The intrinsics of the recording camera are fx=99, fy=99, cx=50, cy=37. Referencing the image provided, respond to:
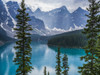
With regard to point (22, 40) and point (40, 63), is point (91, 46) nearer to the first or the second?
point (22, 40)

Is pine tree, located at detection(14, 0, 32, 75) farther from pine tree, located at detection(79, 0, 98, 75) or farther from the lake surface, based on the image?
the lake surface

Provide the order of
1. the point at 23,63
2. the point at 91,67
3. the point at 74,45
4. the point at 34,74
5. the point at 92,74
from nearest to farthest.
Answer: the point at 92,74 → the point at 91,67 → the point at 23,63 → the point at 34,74 → the point at 74,45

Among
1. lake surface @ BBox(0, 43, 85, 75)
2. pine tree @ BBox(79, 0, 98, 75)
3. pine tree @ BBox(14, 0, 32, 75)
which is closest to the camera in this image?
pine tree @ BBox(79, 0, 98, 75)

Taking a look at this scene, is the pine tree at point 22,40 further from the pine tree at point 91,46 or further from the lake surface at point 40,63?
the lake surface at point 40,63

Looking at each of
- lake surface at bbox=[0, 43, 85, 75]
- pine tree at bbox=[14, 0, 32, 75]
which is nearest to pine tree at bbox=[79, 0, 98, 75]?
pine tree at bbox=[14, 0, 32, 75]

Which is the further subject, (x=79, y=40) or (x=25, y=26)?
(x=79, y=40)

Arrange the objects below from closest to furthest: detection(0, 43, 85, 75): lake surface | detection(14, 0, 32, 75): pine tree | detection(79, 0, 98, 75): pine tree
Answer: detection(79, 0, 98, 75): pine tree
detection(14, 0, 32, 75): pine tree
detection(0, 43, 85, 75): lake surface

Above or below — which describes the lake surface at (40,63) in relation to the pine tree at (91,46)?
above

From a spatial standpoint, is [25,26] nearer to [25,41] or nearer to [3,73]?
[25,41]

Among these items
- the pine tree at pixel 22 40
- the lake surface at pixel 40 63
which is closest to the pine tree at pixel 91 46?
the pine tree at pixel 22 40

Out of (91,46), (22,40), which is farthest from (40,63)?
(91,46)

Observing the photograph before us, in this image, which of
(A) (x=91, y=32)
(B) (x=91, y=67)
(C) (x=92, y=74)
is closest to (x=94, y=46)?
(A) (x=91, y=32)

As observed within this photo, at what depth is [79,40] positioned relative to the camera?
163000 millimetres

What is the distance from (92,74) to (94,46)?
3.58m
